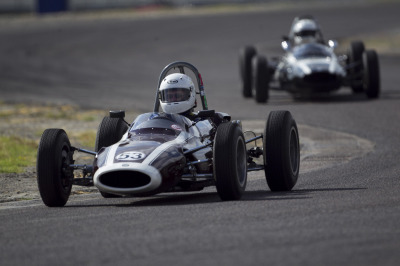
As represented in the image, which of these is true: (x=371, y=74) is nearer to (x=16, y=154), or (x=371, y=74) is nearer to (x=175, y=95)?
(x=16, y=154)

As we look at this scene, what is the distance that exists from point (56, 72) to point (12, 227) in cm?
2683

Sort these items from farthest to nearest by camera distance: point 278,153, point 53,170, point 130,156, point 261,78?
1. point 261,78
2. point 278,153
3. point 53,170
4. point 130,156

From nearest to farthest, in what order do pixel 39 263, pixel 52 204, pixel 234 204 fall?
pixel 39 263 < pixel 234 204 < pixel 52 204

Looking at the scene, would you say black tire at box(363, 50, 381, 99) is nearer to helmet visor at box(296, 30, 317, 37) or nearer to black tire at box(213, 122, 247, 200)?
helmet visor at box(296, 30, 317, 37)

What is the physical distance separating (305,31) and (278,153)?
15325mm

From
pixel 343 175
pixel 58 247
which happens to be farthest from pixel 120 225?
pixel 343 175

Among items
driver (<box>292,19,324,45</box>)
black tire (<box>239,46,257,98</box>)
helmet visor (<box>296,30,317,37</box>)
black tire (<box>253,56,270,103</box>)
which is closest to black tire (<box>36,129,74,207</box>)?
black tire (<box>253,56,270,103</box>)

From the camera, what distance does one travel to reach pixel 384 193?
427 inches

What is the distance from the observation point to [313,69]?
2430 cm

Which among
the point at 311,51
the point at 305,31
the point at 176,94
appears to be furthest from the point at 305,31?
the point at 176,94

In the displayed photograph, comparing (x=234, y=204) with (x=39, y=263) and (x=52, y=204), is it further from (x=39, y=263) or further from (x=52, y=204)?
(x=39, y=263)

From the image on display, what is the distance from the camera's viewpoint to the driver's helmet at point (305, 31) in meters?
26.4

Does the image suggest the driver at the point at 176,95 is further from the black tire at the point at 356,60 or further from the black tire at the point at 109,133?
the black tire at the point at 356,60

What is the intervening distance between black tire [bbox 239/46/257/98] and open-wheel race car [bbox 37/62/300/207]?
45.7 ft
